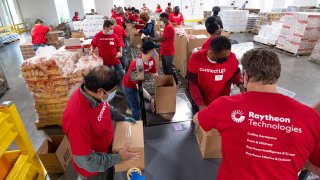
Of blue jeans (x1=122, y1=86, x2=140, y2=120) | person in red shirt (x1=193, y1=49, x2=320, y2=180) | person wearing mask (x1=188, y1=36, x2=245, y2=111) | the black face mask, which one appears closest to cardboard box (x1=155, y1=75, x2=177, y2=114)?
blue jeans (x1=122, y1=86, x2=140, y2=120)

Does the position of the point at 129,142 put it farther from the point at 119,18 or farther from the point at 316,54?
the point at 316,54

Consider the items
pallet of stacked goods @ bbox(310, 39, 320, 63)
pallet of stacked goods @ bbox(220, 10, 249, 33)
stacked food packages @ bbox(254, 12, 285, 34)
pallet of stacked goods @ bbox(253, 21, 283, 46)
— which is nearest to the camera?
pallet of stacked goods @ bbox(310, 39, 320, 63)

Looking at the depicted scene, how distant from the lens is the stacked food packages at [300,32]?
275 inches

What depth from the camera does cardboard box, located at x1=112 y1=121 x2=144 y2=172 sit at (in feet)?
5.71

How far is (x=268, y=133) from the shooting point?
111 cm

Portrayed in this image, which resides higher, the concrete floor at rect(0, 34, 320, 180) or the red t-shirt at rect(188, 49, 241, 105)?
the red t-shirt at rect(188, 49, 241, 105)

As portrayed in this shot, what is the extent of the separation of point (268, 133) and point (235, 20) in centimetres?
1198

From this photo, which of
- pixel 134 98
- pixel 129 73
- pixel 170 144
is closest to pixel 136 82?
pixel 129 73

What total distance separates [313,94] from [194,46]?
3.16 meters

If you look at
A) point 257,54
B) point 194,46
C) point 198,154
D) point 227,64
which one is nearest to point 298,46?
point 194,46

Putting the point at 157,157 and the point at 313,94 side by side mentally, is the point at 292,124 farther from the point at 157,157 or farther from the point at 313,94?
the point at 313,94

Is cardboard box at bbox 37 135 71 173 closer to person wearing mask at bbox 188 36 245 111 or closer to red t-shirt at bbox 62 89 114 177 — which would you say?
red t-shirt at bbox 62 89 114 177

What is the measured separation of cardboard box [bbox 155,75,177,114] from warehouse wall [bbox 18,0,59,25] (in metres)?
15.3

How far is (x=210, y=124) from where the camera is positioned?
1313 mm
